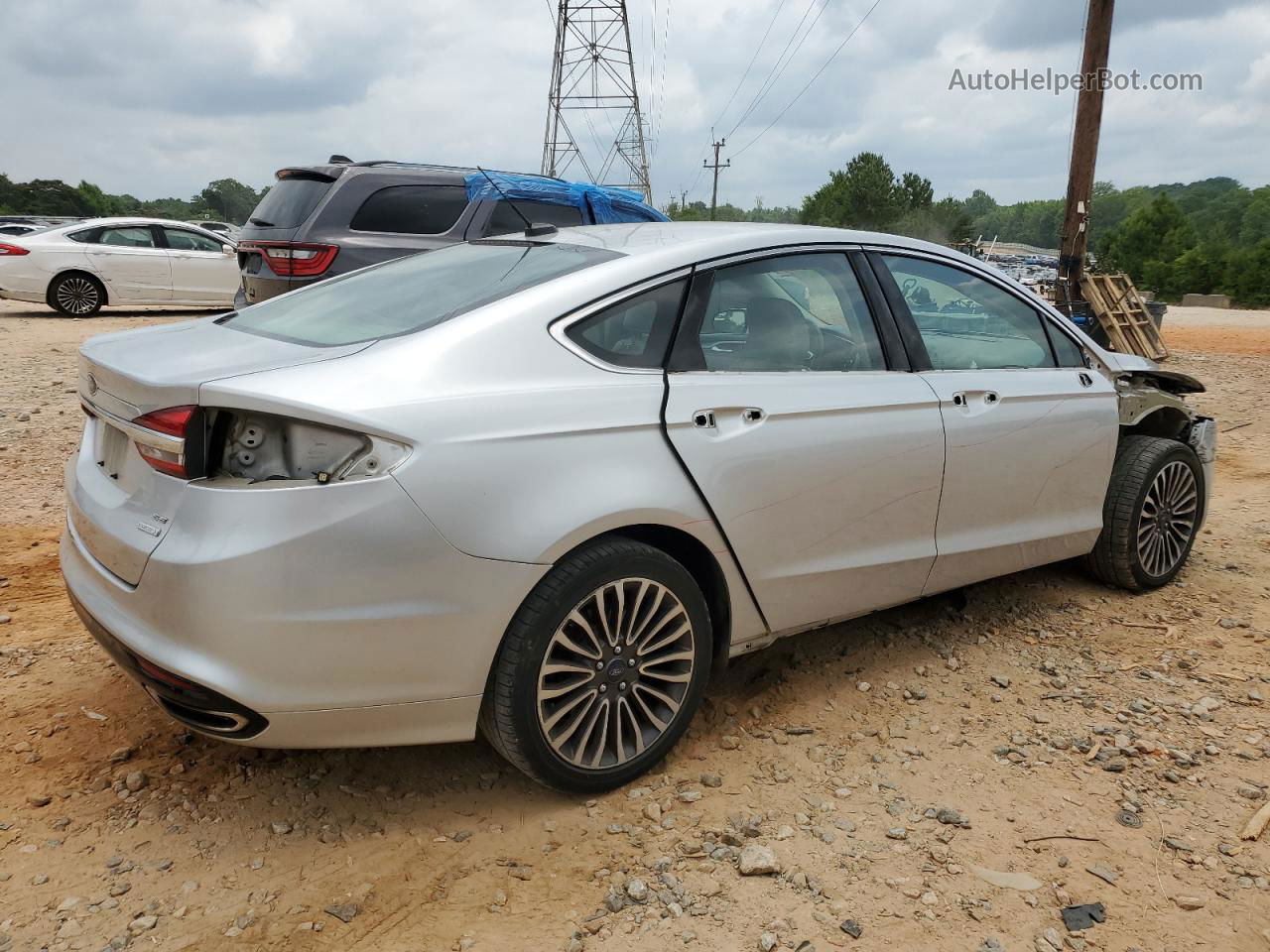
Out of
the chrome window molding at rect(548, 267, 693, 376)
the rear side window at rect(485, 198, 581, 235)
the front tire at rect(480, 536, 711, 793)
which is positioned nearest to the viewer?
the front tire at rect(480, 536, 711, 793)

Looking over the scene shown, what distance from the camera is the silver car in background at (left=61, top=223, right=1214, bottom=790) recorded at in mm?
2320

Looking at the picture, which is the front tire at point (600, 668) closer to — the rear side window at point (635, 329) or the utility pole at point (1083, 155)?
the rear side window at point (635, 329)

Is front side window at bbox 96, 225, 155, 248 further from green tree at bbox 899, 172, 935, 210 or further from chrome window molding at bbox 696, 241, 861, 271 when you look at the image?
green tree at bbox 899, 172, 935, 210

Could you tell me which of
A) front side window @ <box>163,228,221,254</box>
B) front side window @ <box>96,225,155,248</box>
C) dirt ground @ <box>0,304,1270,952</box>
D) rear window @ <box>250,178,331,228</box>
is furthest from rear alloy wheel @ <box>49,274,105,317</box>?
dirt ground @ <box>0,304,1270,952</box>

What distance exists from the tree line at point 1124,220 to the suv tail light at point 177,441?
5.03 metres

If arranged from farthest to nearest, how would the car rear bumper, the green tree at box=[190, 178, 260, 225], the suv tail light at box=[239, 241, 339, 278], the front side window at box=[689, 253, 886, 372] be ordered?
the green tree at box=[190, 178, 260, 225] < the suv tail light at box=[239, 241, 339, 278] < the front side window at box=[689, 253, 886, 372] < the car rear bumper

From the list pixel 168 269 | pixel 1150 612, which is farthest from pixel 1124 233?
pixel 1150 612

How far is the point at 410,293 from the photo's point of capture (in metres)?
3.12

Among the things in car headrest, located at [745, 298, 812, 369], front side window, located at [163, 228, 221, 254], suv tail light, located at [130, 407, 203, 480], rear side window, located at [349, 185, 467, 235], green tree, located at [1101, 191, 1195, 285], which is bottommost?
suv tail light, located at [130, 407, 203, 480]

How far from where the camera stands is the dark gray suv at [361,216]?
7.94 metres

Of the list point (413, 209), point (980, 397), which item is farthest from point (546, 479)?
point (413, 209)

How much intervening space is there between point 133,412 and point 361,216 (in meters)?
5.92

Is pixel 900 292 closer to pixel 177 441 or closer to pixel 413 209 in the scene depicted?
pixel 177 441

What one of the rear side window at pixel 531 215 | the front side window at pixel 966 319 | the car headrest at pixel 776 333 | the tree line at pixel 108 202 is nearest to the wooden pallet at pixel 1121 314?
the rear side window at pixel 531 215
